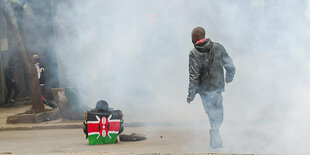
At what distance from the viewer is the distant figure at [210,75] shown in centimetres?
643

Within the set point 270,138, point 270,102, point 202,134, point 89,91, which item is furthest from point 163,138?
point 89,91

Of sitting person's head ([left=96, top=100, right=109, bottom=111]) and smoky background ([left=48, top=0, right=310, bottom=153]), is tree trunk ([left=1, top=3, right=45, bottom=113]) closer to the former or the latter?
smoky background ([left=48, top=0, right=310, bottom=153])

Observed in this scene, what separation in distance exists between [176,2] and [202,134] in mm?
3696

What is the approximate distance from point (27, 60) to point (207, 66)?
6045 millimetres

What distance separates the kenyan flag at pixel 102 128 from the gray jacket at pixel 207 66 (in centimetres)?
171

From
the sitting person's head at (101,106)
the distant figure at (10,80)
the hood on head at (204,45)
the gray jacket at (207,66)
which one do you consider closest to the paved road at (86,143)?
the sitting person's head at (101,106)

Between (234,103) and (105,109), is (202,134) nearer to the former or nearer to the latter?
(105,109)

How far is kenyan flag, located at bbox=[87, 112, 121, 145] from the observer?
7.58m

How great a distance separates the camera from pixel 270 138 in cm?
689

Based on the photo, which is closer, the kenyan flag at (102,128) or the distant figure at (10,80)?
the kenyan flag at (102,128)

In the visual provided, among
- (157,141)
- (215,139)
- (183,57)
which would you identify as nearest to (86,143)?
(157,141)

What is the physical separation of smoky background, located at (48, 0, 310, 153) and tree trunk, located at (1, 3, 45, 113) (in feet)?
2.33

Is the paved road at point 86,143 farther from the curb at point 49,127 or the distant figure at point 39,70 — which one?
the distant figure at point 39,70

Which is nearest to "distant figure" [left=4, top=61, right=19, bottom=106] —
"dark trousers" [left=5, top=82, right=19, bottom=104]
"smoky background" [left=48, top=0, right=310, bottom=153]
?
"dark trousers" [left=5, top=82, right=19, bottom=104]
